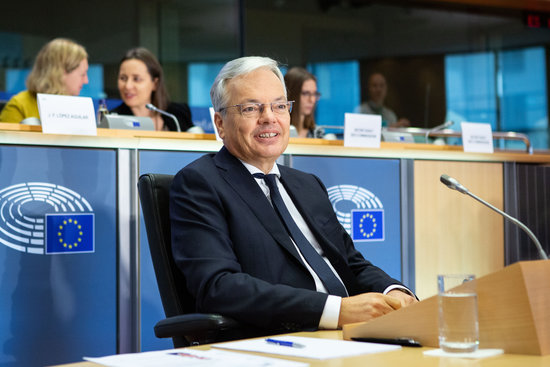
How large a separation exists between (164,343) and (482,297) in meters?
2.05

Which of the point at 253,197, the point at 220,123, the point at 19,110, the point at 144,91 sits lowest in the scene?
the point at 253,197

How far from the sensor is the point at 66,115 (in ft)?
9.30

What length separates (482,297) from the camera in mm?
1103

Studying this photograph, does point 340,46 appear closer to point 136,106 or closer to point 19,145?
point 136,106

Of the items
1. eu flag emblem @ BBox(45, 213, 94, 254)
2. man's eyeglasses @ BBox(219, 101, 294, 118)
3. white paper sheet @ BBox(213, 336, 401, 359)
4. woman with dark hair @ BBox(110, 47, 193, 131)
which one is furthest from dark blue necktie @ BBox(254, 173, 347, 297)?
woman with dark hair @ BBox(110, 47, 193, 131)

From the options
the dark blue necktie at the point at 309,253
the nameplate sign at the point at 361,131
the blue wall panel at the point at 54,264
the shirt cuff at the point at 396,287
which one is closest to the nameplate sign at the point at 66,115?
the blue wall panel at the point at 54,264

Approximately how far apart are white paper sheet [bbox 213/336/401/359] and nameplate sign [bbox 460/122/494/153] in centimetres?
296

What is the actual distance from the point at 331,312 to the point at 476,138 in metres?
2.72

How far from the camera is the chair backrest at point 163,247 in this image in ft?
5.99

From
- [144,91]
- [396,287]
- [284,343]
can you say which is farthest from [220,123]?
[144,91]

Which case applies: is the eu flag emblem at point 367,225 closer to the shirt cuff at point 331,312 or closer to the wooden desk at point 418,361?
the shirt cuff at point 331,312

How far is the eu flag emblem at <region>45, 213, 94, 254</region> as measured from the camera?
272 centimetres

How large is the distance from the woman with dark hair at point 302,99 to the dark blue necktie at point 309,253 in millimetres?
2821

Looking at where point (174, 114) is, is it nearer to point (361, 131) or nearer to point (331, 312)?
point (361, 131)
